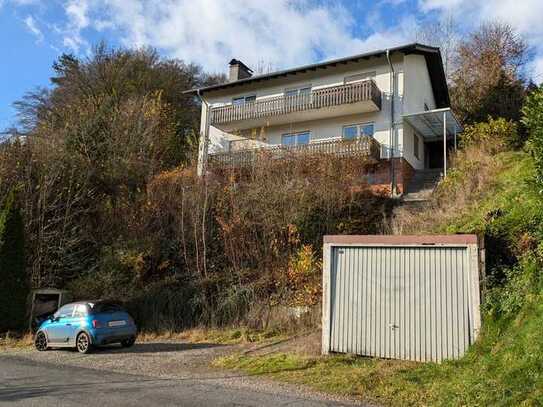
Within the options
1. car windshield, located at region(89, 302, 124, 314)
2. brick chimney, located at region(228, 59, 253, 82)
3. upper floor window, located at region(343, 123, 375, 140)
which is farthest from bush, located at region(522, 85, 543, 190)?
brick chimney, located at region(228, 59, 253, 82)

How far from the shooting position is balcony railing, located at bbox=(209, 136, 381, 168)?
2152cm

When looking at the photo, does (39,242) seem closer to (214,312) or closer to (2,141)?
(2,141)

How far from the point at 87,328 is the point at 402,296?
8.44 metres

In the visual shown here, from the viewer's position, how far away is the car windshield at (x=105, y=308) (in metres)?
14.0

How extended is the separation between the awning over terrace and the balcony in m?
2.05

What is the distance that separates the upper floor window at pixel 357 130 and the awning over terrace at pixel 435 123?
179 centimetres

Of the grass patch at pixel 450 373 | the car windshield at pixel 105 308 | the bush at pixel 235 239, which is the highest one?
the bush at pixel 235 239

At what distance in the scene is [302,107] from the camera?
26312 mm

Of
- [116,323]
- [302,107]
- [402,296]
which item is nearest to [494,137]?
[302,107]

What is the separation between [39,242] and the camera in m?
19.8

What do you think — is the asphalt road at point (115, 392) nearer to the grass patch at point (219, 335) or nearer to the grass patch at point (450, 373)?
the grass patch at point (450, 373)

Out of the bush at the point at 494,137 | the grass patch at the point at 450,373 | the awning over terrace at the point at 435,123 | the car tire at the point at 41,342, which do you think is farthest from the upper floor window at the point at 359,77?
the car tire at the point at 41,342

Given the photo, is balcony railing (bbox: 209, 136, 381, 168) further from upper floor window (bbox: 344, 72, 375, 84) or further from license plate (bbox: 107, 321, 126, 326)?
license plate (bbox: 107, 321, 126, 326)

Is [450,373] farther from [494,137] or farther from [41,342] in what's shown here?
[494,137]
